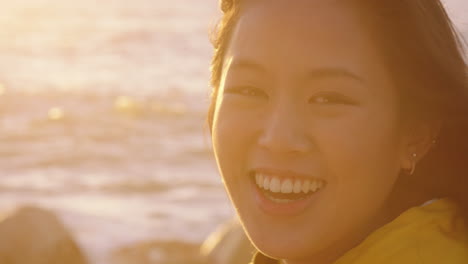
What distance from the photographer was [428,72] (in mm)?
2654

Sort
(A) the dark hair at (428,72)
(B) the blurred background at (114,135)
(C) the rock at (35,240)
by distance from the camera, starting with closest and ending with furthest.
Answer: (A) the dark hair at (428,72), (C) the rock at (35,240), (B) the blurred background at (114,135)

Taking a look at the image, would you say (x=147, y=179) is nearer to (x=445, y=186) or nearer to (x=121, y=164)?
(x=121, y=164)

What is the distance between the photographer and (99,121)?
49.5 ft

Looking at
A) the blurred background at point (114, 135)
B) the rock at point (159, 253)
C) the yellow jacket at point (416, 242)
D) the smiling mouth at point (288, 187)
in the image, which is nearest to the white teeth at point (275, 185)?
the smiling mouth at point (288, 187)

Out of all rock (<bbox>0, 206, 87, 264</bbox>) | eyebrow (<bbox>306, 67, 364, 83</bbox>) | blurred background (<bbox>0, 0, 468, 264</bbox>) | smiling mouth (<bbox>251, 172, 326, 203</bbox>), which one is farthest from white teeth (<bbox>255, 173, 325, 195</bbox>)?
rock (<bbox>0, 206, 87, 264</bbox>)

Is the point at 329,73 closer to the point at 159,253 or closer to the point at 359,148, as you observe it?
the point at 359,148

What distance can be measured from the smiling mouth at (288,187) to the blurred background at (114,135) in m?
0.84

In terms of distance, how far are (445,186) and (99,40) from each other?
24152 mm

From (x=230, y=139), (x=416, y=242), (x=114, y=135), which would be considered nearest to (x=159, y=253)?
(x=230, y=139)

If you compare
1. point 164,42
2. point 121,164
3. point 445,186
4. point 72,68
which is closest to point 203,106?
point 121,164

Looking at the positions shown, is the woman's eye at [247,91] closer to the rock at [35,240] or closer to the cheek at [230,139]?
the cheek at [230,139]

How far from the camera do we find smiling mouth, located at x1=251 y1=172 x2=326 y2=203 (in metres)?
2.51

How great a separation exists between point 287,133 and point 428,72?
510mm

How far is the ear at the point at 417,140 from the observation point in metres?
2.66
